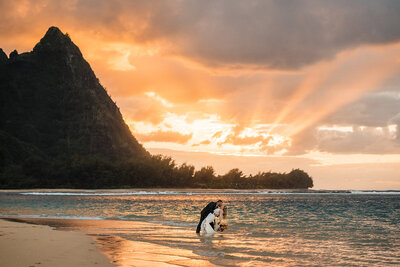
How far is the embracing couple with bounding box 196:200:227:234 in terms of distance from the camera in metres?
25.2

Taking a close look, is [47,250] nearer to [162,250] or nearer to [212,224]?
[162,250]

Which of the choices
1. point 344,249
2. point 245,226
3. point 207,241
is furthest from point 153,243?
point 245,226

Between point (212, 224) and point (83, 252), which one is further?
point (212, 224)

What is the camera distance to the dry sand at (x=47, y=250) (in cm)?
1349

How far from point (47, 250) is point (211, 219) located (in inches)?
450

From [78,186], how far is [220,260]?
535 feet

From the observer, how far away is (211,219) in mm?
25500

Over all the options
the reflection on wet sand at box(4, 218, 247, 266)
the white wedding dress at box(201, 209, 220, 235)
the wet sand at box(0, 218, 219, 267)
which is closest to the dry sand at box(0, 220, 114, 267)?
the wet sand at box(0, 218, 219, 267)

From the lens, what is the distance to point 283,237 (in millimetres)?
24312

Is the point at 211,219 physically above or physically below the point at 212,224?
above

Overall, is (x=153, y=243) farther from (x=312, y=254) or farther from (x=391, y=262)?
(x=391, y=262)

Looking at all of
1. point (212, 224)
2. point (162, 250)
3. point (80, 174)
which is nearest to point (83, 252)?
point (162, 250)

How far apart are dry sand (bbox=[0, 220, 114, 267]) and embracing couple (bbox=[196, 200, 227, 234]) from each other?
7401 millimetres

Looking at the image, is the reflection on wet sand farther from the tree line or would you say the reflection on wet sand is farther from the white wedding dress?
the tree line
